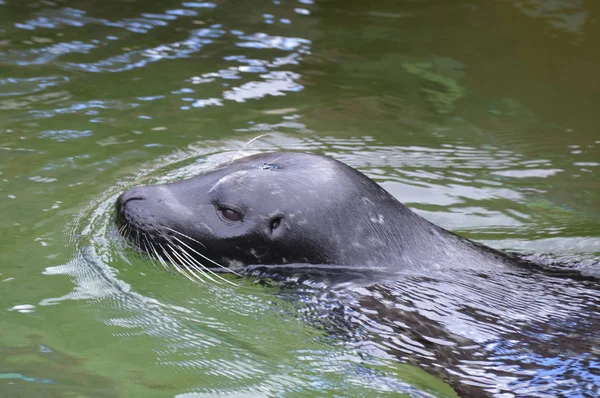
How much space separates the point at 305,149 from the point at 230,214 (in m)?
1.78

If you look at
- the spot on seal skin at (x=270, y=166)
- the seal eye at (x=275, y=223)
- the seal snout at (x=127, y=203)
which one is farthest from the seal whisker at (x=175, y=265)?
the spot on seal skin at (x=270, y=166)

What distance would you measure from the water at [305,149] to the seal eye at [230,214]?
0.36 metres

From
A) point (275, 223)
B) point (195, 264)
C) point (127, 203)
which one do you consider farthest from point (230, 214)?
point (127, 203)

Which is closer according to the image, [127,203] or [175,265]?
[175,265]

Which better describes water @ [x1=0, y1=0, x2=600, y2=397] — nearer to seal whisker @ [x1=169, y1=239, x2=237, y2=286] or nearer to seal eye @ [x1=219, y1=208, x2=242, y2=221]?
seal whisker @ [x1=169, y1=239, x2=237, y2=286]

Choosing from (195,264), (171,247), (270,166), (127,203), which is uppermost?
(270,166)

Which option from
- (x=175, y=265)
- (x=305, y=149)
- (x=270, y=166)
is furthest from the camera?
(x=305, y=149)

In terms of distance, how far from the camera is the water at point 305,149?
146 inches

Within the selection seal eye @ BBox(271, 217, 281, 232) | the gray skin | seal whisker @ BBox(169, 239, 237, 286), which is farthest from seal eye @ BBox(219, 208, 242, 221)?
seal whisker @ BBox(169, 239, 237, 286)

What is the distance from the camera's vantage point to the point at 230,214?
4.51 meters

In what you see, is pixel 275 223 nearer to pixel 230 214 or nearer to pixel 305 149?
pixel 230 214

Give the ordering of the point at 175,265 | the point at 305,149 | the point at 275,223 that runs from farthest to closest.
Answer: the point at 305,149, the point at 275,223, the point at 175,265

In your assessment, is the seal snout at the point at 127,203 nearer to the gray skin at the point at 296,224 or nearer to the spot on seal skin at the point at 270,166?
the gray skin at the point at 296,224

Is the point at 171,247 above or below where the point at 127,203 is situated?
below
